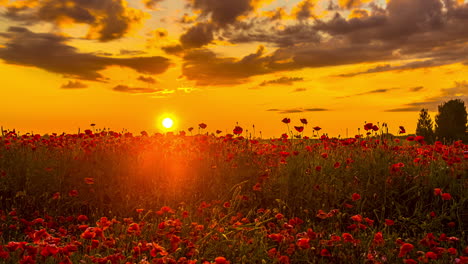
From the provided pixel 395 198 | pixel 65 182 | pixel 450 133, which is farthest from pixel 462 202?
pixel 450 133

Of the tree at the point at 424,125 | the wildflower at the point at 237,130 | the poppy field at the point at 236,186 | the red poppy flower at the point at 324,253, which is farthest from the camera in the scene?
the tree at the point at 424,125

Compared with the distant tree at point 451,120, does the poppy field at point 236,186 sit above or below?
below

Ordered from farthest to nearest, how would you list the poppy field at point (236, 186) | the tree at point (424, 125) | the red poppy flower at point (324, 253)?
1. the tree at point (424, 125)
2. the poppy field at point (236, 186)
3. the red poppy flower at point (324, 253)

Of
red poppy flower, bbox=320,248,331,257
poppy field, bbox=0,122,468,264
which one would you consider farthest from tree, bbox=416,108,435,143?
red poppy flower, bbox=320,248,331,257

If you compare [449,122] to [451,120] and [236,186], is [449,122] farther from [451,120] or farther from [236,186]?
[236,186]

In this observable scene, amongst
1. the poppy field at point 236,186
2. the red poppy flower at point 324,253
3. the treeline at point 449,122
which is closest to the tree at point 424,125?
the treeline at point 449,122

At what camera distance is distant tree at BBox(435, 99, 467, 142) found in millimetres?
24969

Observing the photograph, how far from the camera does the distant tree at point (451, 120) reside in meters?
25.0

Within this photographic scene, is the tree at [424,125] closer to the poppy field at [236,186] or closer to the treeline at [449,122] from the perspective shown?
the treeline at [449,122]

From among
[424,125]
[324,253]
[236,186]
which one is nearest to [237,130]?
[236,186]

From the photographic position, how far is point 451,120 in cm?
2508

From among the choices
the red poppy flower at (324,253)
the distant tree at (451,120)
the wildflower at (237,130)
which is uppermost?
the distant tree at (451,120)

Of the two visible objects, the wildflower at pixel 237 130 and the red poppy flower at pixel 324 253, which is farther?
the wildflower at pixel 237 130

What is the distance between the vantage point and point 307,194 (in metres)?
5.85
